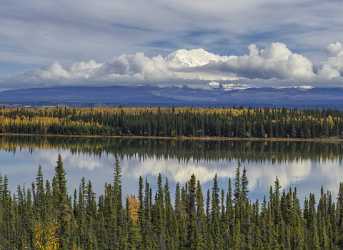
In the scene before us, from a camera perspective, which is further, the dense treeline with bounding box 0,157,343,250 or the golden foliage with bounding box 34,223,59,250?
the dense treeline with bounding box 0,157,343,250

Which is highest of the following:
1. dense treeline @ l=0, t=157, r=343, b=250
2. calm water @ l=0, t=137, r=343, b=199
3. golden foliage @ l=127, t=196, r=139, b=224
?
dense treeline @ l=0, t=157, r=343, b=250

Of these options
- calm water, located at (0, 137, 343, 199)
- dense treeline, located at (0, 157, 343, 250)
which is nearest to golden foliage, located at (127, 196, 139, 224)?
dense treeline, located at (0, 157, 343, 250)

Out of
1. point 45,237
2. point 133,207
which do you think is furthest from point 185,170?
point 45,237

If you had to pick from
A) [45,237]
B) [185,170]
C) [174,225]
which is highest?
[45,237]

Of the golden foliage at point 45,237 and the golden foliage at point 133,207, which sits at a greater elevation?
the golden foliage at point 45,237

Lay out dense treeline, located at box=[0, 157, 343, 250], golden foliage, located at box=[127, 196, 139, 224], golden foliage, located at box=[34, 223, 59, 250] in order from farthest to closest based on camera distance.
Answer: golden foliage, located at box=[127, 196, 139, 224]
dense treeline, located at box=[0, 157, 343, 250]
golden foliage, located at box=[34, 223, 59, 250]

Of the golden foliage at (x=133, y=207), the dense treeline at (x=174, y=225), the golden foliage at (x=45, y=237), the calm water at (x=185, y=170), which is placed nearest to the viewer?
the golden foliage at (x=45, y=237)

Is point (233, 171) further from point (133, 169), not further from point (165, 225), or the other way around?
point (165, 225)

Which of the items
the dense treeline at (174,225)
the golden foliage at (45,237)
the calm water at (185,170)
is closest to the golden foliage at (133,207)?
the dense treeline at (174,225)

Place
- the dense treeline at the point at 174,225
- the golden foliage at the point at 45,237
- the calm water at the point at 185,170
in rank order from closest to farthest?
the golden foliage at the point at 45,237
the dense treeline at the point at 174,225
the calm water at the point at 185,170

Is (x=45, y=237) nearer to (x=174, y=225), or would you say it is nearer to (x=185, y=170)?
(x=174, y=225)

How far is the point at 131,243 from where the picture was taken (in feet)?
250

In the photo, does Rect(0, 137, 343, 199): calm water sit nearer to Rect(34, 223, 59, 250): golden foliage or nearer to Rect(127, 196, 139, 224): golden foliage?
Rect(127, 196, 139, 224): golden foliage

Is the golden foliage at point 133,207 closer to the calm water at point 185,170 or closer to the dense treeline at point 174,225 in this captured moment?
the dense treeline at point 174,225
